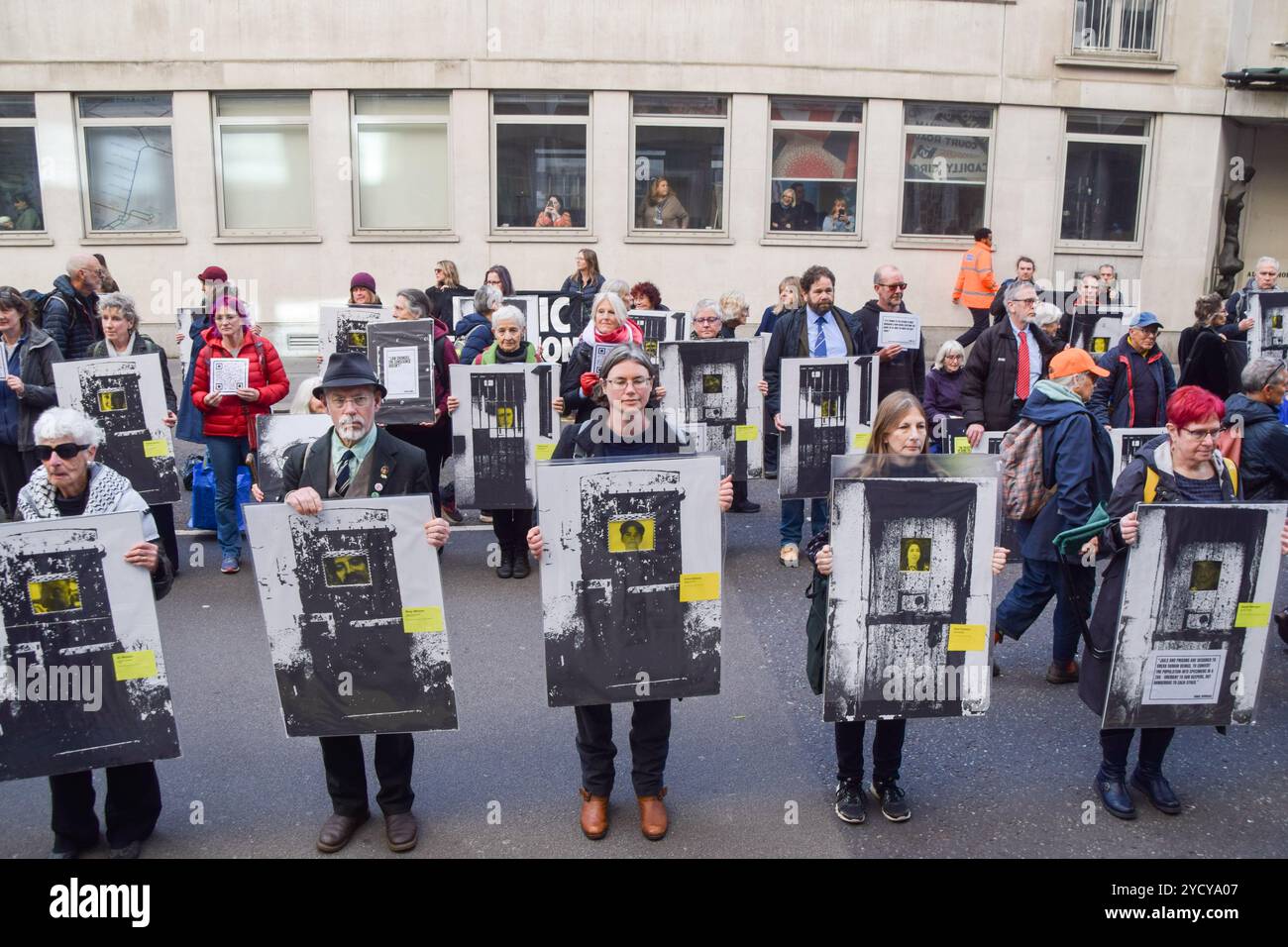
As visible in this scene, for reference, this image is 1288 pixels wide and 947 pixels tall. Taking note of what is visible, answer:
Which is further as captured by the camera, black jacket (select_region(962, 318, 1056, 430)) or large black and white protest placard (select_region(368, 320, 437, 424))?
large black and white protest placard (select_region(368, 320, 437, 424))

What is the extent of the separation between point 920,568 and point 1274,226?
19.5 metres

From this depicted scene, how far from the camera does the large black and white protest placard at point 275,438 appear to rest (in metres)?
7.23

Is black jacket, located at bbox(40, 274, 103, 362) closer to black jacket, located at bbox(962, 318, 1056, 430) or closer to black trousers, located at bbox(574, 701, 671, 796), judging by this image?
black trousers, located at bbox(574, 701, 671, 796)

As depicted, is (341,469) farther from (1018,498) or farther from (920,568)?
(1018,498)

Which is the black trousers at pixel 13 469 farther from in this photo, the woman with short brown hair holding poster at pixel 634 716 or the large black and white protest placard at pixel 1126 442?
the large black and white protest placard at pixel 1126 442

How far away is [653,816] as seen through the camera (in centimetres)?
449

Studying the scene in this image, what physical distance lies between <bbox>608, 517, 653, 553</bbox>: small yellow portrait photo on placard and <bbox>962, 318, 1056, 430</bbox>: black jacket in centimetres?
460

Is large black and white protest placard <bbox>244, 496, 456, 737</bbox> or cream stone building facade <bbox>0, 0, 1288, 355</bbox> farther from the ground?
cream stone building facade <bbox>0, 0, 1288, 355</bbox>

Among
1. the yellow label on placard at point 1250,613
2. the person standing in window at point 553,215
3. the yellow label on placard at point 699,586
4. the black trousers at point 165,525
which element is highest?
the person standing in window at point 553,215

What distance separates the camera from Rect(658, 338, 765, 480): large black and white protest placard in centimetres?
838

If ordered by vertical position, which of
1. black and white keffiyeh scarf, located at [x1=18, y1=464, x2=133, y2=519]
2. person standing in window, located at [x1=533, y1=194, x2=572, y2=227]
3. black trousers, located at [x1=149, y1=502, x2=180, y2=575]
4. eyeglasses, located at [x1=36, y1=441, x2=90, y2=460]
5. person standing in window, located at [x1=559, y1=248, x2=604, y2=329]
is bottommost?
black trousers, located at [x1=149, y1=502, x2=180, y2=575]

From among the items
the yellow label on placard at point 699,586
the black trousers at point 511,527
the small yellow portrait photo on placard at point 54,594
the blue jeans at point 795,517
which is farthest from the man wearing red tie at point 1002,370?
the small yellow portrait photo on placard at point 54,594

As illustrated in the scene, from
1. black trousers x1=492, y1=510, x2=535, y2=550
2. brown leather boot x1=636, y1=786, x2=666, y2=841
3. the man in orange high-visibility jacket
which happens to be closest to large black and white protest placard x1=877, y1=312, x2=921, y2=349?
black trousers x1=492, y1=510, x2=535, y2=550

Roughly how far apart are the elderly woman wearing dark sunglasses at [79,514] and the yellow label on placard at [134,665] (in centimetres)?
25
